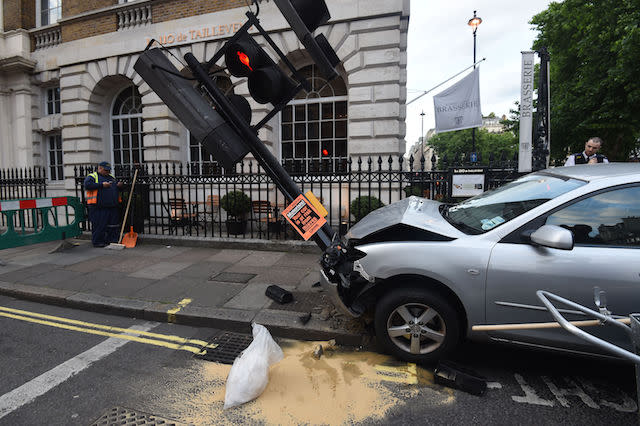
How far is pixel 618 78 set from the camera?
12.1 meters

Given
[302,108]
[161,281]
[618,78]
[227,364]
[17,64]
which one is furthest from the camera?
[17,64]

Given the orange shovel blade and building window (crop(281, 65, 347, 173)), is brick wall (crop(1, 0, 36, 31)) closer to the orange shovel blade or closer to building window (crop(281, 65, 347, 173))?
building window (crop(281, 65, 347, 173))

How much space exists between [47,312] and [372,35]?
9542 millimetres

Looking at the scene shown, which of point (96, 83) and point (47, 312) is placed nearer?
point (47, 312)

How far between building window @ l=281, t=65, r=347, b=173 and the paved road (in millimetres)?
8062

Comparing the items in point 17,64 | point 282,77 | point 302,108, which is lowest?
point 282,77

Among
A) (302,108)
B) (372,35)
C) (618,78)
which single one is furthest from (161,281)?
(618,78)

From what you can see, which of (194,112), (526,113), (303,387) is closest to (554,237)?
(303,387)

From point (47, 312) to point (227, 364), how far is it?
3148mm

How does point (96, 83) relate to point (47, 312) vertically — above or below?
above

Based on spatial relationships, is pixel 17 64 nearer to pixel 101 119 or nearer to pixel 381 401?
pixel 101 119

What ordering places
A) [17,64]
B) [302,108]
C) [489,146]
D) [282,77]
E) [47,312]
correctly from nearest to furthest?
[282,77], [47,312], [302,108], [17,64], [489,146]

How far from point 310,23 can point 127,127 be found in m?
12.2

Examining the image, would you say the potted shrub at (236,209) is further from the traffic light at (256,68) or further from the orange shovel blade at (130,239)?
the traffic light at (256,68)
